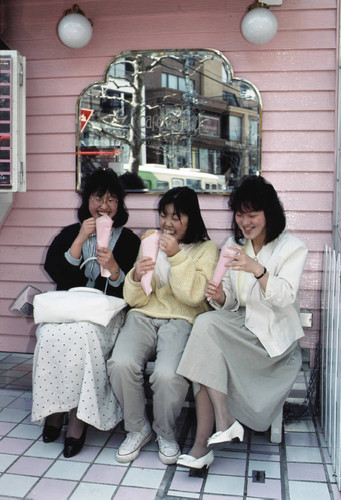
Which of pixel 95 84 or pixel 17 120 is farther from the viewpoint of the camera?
pixel 95 84

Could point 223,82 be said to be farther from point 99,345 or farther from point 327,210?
point 99,345

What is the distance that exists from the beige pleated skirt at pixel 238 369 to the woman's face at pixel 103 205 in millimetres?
1004

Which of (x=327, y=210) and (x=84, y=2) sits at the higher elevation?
(x=84, y=2)

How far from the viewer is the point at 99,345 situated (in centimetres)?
316

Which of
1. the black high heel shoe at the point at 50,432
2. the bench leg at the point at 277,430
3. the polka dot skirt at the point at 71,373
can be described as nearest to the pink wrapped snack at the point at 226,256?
the polka dot skirt at the point at 71,373

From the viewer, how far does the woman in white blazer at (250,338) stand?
289cm

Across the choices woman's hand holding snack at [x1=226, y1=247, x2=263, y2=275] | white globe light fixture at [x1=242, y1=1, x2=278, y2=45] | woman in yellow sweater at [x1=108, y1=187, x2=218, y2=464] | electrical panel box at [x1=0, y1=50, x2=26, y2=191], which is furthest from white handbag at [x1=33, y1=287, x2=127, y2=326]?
white globe light fixture at [x1=242, y1=1, x2=278, y2=45]

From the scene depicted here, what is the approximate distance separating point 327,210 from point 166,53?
1556mm

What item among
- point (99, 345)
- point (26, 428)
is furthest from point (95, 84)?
point (26, 428)

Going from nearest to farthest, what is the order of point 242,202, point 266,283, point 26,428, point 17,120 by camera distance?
point 266,283 → point 242,202 → point 26,428 → point 17,120

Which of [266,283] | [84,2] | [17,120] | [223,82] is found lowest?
[266,283]

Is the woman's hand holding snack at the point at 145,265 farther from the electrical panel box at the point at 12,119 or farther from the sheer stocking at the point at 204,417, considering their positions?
the electrical panel box at the point at 12,119

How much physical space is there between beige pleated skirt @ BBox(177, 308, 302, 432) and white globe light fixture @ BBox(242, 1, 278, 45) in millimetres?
1892

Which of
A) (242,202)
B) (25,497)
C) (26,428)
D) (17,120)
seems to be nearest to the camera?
(25,497)
